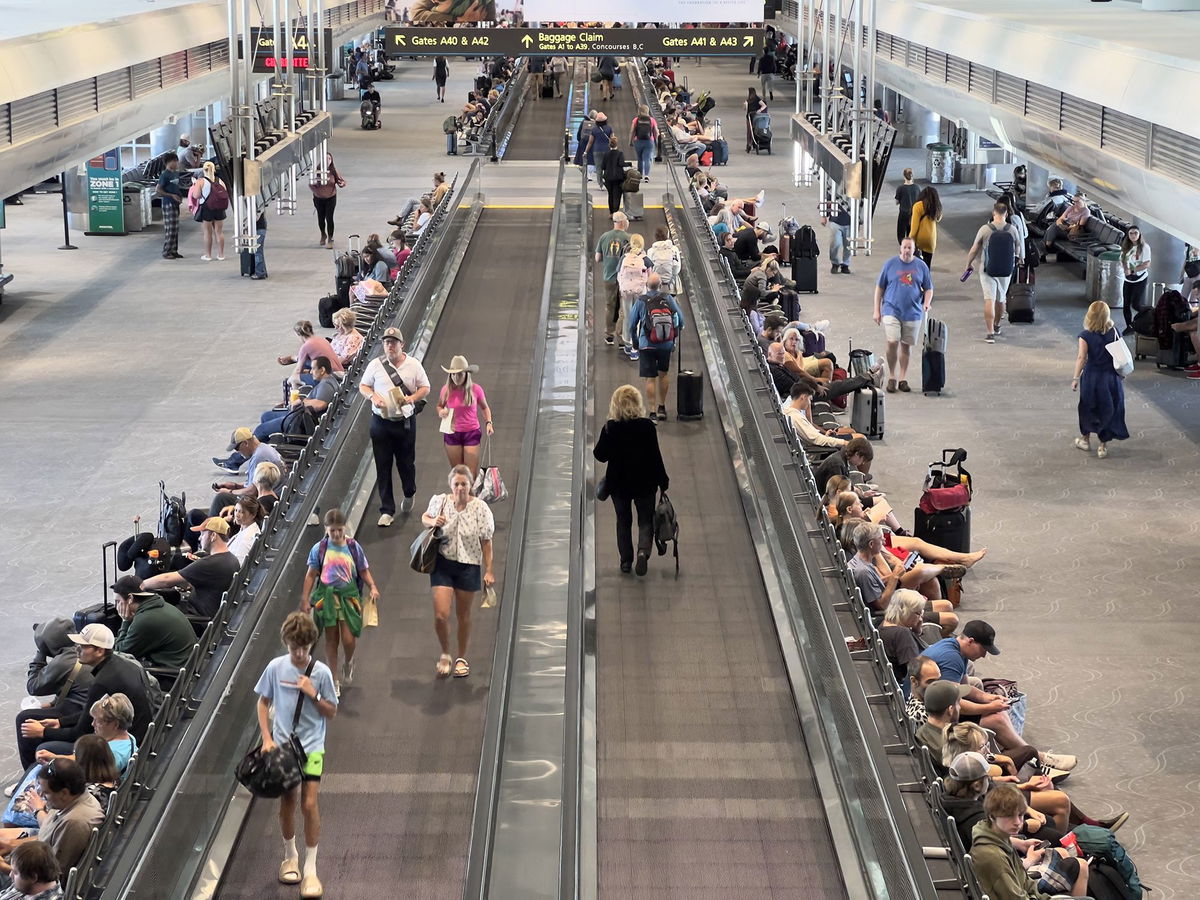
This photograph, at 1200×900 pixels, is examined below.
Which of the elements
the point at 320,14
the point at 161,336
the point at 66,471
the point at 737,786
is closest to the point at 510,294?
the point at 161,336

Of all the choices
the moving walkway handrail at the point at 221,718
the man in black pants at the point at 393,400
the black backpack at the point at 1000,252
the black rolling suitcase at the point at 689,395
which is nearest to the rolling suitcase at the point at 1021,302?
the black backpack at the point at 1000,252

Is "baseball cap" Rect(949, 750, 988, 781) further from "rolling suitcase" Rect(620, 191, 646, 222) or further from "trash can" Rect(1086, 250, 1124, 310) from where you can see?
"rolling suitcase" Rect(620, 191, 646, 222)

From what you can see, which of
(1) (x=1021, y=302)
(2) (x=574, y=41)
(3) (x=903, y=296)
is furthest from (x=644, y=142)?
(3) (x=903, y=296)

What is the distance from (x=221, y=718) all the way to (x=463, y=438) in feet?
13.0

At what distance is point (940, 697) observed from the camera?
8.88 m

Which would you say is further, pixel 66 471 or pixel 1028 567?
pixel 66 471

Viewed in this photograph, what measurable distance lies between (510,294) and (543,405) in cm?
713

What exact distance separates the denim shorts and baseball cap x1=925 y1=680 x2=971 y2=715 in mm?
2436

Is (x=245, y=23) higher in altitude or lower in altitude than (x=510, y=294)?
higher

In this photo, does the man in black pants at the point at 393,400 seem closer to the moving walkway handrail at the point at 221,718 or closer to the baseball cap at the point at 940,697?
the moving walkway handrail at the point at 221,718

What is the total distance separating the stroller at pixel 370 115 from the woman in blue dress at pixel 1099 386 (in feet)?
113

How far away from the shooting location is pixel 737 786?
9141 millimetres

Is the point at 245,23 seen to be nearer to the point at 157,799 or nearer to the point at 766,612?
the point at 766,612

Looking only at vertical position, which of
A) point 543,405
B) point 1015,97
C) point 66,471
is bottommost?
point 66,471
